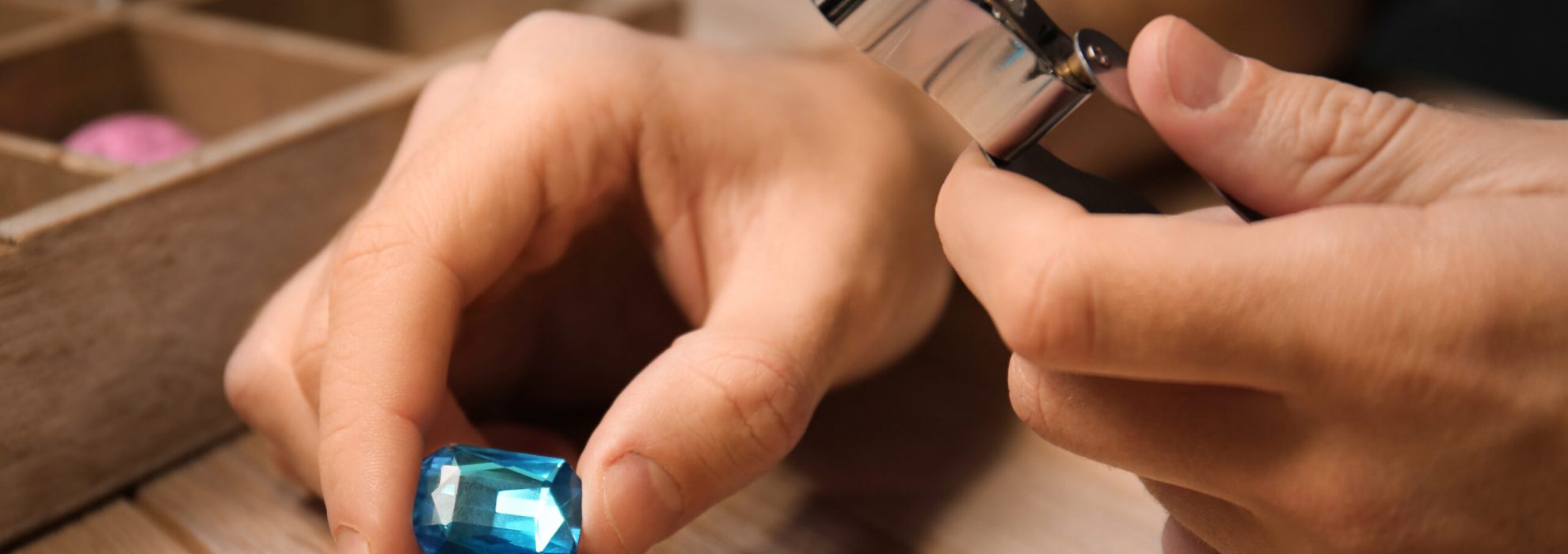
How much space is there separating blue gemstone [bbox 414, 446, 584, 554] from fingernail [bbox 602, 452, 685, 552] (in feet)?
0.05

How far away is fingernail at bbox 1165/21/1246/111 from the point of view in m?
0.32

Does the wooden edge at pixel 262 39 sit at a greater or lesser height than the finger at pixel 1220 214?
lesser

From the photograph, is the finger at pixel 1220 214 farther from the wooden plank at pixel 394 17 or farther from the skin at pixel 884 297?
the wooden plank at pixel 394 17

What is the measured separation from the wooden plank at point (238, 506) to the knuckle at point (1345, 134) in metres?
0.43

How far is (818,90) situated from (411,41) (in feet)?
2.03

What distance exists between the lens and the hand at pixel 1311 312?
0.94 feet

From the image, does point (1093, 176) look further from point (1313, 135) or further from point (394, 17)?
point (394, 17)

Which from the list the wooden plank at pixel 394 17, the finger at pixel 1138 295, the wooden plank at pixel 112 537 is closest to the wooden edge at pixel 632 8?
the wooden plank at pixel 394 17

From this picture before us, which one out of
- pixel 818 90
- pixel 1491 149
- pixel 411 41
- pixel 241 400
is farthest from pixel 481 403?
pixel 411 41

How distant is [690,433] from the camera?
40 centimetres

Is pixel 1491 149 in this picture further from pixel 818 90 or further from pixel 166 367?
pixel 166 367

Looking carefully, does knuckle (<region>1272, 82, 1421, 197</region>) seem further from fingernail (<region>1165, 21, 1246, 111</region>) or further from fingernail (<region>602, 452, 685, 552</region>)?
fingernail (<region>602, 452, 685, 552</region>)

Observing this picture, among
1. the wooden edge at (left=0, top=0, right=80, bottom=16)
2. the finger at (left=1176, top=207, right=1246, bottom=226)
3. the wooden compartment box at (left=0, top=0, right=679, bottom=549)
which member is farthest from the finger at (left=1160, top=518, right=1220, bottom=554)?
the wooden edge at (left=0, top=0, right=80, bottom=16)

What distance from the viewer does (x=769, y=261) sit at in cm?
46
